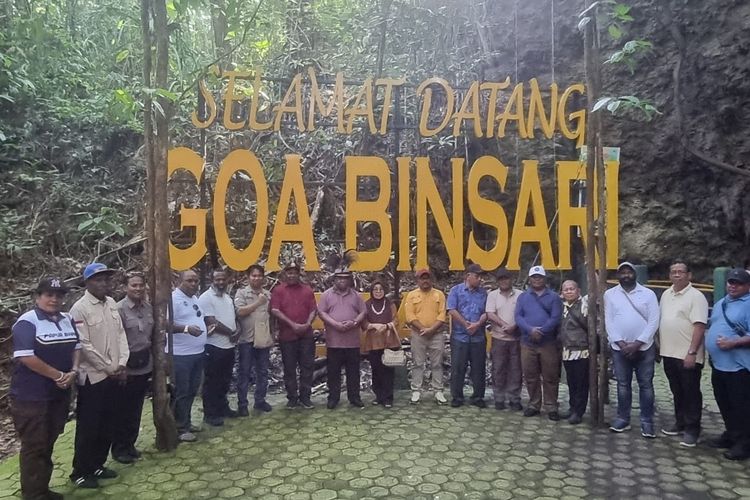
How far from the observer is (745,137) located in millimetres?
9773

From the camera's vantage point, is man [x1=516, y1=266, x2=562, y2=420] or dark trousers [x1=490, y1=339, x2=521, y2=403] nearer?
man [x1=516, y1=266, x2=562, y2=420]

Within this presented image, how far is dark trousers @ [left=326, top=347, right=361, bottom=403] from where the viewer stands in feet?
21.2

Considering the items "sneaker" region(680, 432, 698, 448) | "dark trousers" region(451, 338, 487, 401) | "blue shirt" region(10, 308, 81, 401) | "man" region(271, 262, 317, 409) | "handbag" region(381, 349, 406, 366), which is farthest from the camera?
"dark trousers" region(451, 338, 487, 401)

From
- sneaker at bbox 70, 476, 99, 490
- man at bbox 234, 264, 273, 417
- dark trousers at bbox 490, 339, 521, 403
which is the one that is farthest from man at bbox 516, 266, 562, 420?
sneaker at bbox 70, 476, 99, 490

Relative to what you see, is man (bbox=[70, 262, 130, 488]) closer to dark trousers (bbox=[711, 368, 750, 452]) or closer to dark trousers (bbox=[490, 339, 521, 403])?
dark trousers (bbox=[490, 339, 521, 403])

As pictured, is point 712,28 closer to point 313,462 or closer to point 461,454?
point 461,454

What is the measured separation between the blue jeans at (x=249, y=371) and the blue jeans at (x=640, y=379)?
3585 mm

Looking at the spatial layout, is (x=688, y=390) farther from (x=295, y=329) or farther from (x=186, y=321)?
(x=186, y=321)

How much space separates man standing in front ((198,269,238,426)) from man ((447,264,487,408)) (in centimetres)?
243

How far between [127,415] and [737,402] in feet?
17.1

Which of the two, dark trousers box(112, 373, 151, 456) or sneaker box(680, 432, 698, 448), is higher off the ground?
dark trousers box(112, 373, 151, 456)

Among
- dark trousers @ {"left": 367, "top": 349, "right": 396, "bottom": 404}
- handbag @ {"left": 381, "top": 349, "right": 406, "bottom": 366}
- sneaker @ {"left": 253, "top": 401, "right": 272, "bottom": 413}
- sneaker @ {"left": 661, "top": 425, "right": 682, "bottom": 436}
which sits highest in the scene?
handbag @ {"left": 381, "top": 349, "right": 406, "bottom": 366}

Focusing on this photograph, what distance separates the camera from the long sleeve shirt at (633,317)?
18.1 ft

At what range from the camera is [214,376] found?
593 centimetres
